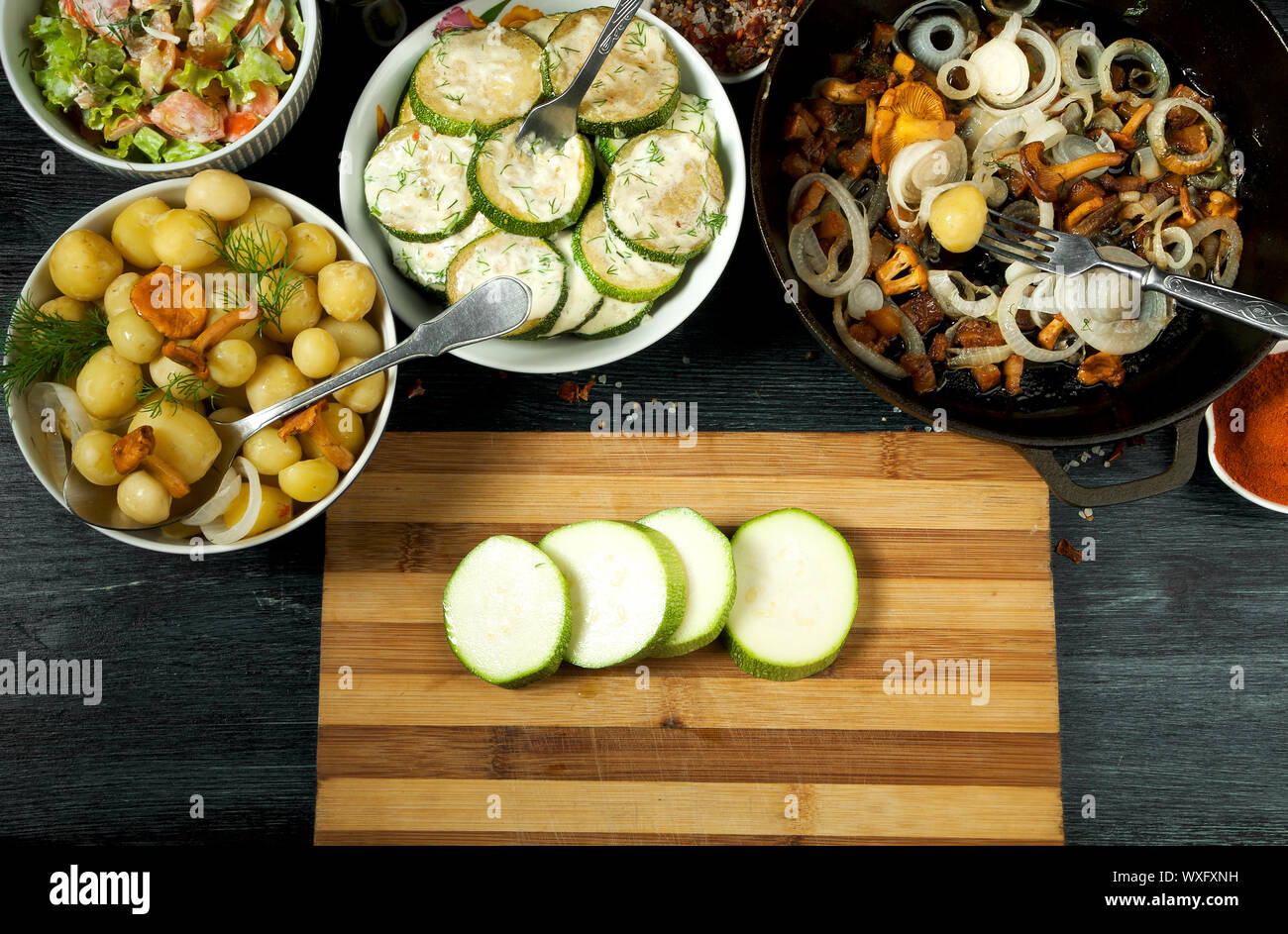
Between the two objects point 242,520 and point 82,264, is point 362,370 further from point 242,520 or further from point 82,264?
point 82,264

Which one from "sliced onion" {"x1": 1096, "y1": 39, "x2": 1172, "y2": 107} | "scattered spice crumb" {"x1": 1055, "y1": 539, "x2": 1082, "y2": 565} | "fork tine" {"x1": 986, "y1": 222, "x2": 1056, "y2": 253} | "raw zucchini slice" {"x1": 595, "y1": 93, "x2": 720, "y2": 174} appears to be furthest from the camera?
"scattered spice crumb" {"x1": 1055, "y1": 539, "x2": 1082, "y2": 565}

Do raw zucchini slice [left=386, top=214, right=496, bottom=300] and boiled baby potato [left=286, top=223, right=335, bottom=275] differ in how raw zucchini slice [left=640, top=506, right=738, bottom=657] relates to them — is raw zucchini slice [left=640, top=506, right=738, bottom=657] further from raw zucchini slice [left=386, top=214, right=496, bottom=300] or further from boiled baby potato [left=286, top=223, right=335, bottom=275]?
boiled baby potato [left=286, top=223, right=335, bottom=275]

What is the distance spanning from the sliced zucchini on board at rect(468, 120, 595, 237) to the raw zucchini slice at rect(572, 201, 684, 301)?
0.15 feet

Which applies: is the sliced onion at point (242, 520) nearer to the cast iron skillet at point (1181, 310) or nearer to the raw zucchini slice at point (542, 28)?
the raw zucchini slice at point (542, 28)

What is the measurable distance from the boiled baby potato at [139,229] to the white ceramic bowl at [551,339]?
0.33 meters

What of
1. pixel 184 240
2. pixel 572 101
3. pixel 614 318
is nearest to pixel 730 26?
pixel 572 101

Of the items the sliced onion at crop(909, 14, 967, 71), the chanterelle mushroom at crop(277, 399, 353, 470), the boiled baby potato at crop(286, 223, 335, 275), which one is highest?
the sliced onion at crop(909, 14, 967, 71)

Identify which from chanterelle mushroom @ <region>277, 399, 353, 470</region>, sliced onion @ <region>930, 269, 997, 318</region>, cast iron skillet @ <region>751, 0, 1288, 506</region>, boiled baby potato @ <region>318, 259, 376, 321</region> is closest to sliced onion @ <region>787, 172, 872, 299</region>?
cast iron skillet @ <region>751, 0, 1288, 506</region>

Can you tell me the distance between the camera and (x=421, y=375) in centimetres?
206

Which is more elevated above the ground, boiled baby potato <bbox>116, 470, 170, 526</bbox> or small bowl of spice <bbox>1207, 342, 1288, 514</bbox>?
small bowl of spice <bbox>1207, 342, 1288, 514</bbox>

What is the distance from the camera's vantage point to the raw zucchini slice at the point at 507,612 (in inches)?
73.4

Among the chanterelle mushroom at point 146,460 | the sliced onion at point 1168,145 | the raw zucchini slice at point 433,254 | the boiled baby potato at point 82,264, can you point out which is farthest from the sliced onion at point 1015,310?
the boiled baby potato at point 82,264

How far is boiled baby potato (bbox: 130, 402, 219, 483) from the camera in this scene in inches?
61.3
